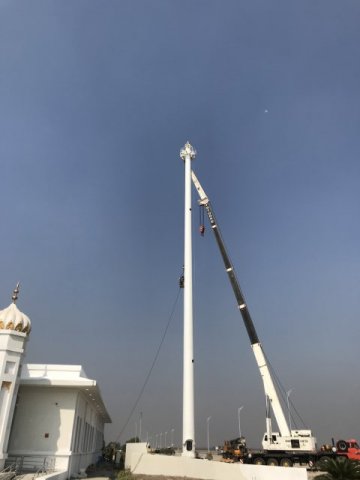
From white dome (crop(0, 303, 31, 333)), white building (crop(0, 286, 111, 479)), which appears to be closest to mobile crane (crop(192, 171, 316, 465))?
white building (crop(0, 286, 111, 479))

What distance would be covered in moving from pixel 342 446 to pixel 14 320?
30.1 m

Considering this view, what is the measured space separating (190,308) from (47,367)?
14.7m

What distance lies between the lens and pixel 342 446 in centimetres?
3475

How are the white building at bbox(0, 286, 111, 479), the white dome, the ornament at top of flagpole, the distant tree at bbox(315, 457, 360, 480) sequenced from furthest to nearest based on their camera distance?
the ornament at top of flagpole → the white dome → the white building at bbox(0, 286, 111, 479) → the distant tree at bbox(315, 457, 360, 480)

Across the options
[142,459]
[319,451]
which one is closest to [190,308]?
[142,459]

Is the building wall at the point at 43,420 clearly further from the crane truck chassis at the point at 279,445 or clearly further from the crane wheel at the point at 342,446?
the crane wheel at the point at 342,446

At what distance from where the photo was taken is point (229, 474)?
2786 centimetres

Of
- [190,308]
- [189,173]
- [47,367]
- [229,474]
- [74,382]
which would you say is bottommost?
[229,474]

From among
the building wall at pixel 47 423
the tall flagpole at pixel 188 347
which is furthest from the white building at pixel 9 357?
the tall flagpole at pixel 188 347

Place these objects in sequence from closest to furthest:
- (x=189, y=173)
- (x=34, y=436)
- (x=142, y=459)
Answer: (x=34, y=436) < (x=142, y=459) < (x=189, y=173)

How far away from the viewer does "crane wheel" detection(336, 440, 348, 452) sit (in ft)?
113

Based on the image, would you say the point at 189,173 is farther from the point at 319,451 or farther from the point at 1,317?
the point at 319,451

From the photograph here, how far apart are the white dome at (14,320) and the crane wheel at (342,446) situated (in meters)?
28.6

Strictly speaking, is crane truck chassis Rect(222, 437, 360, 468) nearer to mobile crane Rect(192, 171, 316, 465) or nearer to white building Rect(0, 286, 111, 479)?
mobile crane Rect(192, 171, 316, 465)
